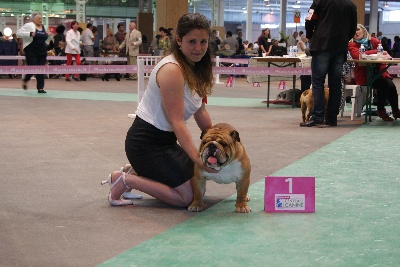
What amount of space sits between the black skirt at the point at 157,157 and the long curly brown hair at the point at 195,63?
1.03ft

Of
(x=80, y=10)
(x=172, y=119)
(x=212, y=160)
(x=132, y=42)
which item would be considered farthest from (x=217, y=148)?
(x=80, y=10)

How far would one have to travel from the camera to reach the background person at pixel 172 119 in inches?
130

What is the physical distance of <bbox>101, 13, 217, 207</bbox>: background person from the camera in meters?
3.31

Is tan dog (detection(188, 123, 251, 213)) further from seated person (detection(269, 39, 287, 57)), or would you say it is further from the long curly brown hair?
seated person (detection(269, 39, 287, 57))

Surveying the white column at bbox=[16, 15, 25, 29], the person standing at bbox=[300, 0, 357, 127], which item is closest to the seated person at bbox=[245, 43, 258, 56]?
the white column at bbox=[16, 15, 25, 29]

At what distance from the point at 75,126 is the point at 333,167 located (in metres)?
3.25

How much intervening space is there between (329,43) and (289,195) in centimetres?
386

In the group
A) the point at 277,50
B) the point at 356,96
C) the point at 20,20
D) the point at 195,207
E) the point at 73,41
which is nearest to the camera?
the point at 195,207

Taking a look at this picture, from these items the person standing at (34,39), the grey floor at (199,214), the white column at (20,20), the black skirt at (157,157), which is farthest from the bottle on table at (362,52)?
the white column at (20,20)

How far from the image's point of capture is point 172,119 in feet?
10.9

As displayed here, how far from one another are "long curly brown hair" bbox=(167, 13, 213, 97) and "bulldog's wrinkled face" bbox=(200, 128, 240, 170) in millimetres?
361

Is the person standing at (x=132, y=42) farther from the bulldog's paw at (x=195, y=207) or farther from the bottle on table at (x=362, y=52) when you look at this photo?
the bulldog's paw at (x=195, y=207)

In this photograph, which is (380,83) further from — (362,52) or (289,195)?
(289,195)

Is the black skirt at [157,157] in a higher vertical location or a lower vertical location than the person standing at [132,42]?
lower
